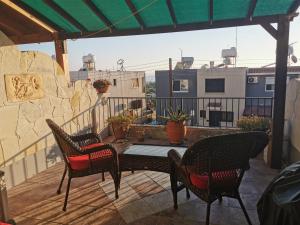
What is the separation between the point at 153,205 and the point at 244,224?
0.93 m

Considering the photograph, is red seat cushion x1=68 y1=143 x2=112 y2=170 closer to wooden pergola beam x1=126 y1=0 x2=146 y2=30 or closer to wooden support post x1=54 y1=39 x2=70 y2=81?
wooden pergola beam x1=126 y1=0 x2=146 y2=30

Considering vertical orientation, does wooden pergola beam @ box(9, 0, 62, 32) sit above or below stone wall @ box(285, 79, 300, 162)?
above

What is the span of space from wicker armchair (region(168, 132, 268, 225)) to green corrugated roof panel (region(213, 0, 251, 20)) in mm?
2075

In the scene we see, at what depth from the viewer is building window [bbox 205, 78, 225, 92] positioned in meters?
15.2

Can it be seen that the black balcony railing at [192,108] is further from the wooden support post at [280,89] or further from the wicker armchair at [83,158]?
the wicker armchair at [83,158]

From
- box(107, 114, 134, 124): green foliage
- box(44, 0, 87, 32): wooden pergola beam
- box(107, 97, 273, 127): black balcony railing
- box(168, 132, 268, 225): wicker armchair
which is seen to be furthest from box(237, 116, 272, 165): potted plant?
box(44, 0, 87, 32): wooden pergola beam

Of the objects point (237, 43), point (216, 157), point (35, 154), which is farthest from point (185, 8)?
point (237, 43)

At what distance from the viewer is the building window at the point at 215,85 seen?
1520 cm

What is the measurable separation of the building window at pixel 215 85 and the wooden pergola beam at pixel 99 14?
39.5ft

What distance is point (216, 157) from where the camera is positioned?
2.02 m

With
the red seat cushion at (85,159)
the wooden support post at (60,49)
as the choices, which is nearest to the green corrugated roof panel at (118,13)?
the wooden support post at (60,49)

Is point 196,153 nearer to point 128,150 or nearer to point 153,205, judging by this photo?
point 153,205

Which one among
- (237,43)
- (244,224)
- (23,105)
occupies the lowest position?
(244,224)

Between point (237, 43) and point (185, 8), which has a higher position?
point (237, 43)
